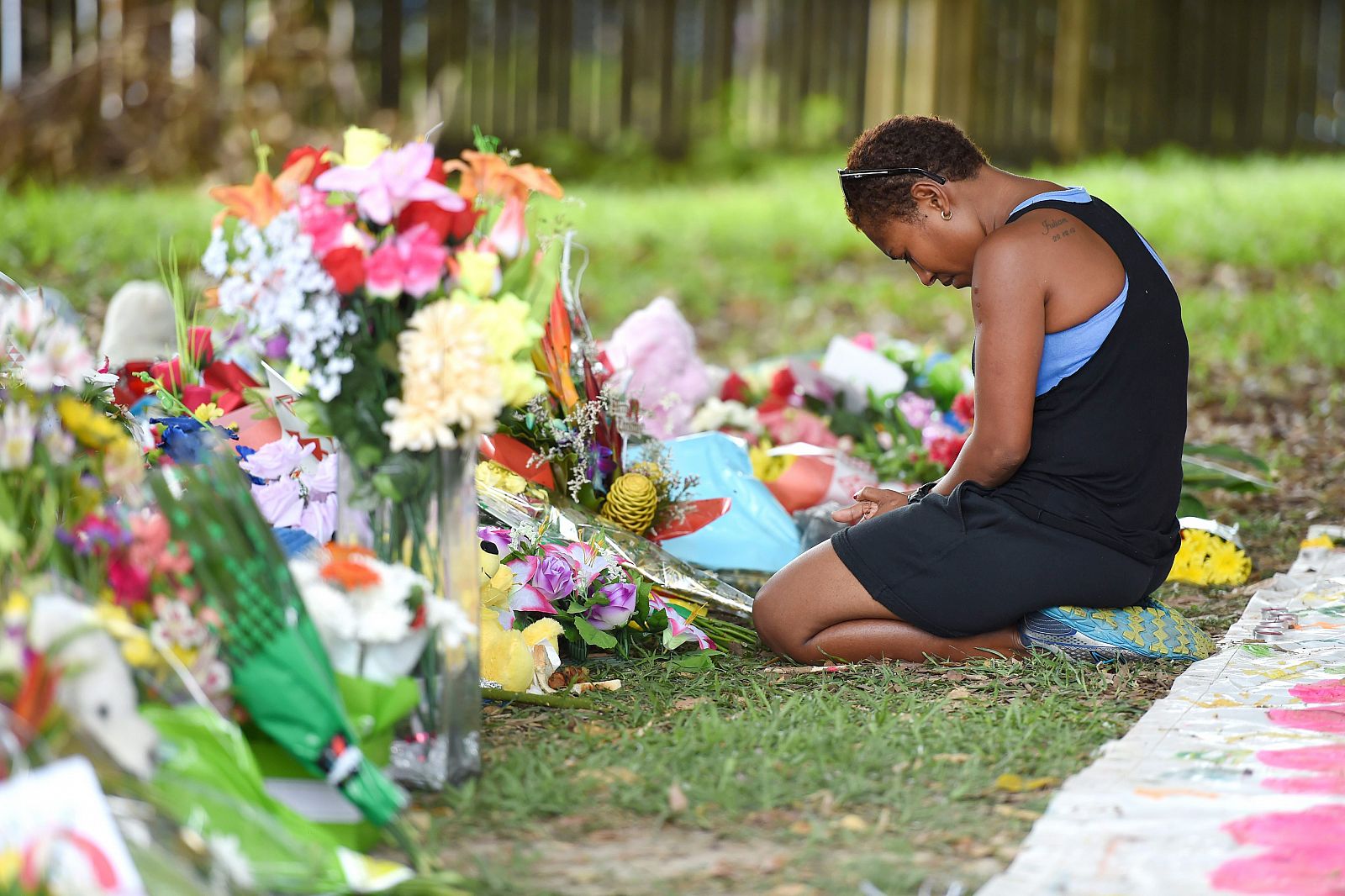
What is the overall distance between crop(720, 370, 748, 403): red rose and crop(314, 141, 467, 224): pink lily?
2875 millimetres

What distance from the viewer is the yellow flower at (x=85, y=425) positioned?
2.02 metres

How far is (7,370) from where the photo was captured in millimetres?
2420

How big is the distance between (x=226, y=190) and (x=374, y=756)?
0.85 m

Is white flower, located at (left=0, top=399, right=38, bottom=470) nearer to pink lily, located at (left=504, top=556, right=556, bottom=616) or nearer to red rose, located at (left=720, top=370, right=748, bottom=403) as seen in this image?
pink lily, located at (left=504, top=556, right=556, bottom=616)

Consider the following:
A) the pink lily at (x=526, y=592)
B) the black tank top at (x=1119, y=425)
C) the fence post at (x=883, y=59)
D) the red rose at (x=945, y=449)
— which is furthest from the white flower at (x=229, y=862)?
the fence post at (x=883, y=59)

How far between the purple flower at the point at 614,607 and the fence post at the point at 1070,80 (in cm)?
912

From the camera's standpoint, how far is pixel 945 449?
13.9 ft

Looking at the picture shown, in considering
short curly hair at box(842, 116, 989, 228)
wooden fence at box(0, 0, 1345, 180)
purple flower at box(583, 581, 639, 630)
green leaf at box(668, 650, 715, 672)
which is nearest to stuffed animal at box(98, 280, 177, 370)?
purple flower at box(583, 581, 639, 630)

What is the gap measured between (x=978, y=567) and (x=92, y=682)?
1741 mm

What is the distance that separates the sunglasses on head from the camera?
2.81 meters

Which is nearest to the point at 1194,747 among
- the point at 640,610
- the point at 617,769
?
the point at 617,769

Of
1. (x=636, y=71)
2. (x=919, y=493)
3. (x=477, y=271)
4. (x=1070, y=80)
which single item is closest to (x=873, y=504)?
(x=919, y=493)

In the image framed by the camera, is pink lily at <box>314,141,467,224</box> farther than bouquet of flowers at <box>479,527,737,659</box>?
No

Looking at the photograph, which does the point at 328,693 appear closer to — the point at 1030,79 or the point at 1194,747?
the point at 1194,747
